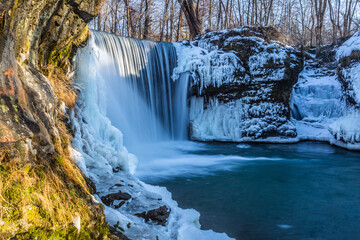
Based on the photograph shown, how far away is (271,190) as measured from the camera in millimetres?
5367

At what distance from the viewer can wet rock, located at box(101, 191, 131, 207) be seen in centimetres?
325

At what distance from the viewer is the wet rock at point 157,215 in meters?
3.15

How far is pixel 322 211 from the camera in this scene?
4.39 meters

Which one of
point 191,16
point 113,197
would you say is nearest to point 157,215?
point 113,197

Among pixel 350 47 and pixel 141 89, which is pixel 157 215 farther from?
pixel 350 47

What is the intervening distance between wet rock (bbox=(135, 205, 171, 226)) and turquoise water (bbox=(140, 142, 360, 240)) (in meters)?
0.69

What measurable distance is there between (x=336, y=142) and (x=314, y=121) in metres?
1.79

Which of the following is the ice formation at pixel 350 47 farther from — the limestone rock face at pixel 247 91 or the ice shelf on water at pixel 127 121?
the ice shelf on water at pixel 127 121

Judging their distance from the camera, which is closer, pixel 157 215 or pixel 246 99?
pixel 157 215

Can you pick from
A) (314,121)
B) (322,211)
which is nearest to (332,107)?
(314,121)

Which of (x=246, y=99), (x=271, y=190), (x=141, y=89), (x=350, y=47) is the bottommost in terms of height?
(x=271, y=190)

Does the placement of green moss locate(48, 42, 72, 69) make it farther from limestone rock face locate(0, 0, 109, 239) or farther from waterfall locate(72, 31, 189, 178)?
limestone rock face locate(0, 0, 109, 239)

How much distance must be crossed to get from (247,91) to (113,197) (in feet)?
28.3

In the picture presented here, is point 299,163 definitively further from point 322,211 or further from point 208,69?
point 208,69
